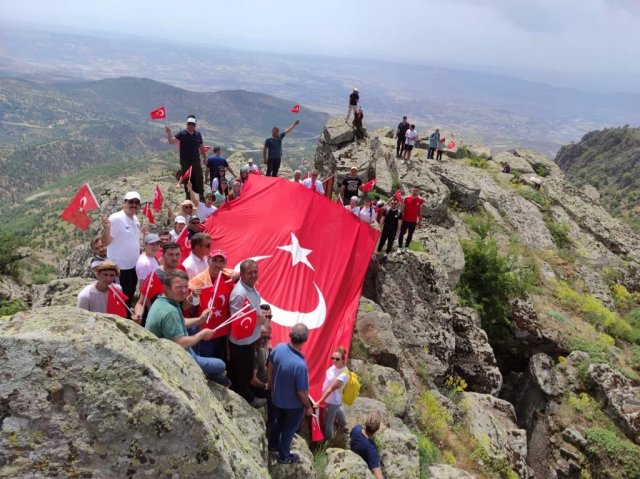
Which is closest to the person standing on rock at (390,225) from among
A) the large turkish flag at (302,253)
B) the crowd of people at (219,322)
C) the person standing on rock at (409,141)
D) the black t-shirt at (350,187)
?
the large turkish flag at (302,253)

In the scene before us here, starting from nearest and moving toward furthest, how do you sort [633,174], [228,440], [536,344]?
[228,440], [536,344], [633,174]

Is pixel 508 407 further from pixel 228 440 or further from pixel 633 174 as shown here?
pixel 633 174

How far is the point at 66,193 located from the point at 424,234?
205m

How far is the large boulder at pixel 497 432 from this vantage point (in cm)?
1063

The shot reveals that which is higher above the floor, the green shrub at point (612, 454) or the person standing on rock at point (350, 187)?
the person standing on rock at point (350, 187)

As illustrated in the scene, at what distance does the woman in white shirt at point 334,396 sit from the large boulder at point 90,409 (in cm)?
412

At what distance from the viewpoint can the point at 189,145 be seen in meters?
14.4

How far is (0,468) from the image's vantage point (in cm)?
273

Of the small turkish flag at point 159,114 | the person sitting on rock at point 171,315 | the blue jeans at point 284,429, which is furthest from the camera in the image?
the small turkish flag at point 159,114

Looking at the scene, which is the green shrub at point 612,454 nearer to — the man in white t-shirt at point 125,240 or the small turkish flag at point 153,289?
the small turkish flag at point 153,289

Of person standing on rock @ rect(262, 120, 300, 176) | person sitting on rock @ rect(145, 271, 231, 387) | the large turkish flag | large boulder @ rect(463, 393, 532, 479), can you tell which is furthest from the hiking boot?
person standing on rock @ rect(262, 120, 300, 176)

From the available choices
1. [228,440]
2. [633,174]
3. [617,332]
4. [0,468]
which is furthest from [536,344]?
[633,174]

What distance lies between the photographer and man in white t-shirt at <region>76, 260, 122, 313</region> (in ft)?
19.6

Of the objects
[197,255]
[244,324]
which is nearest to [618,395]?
[244,324]
